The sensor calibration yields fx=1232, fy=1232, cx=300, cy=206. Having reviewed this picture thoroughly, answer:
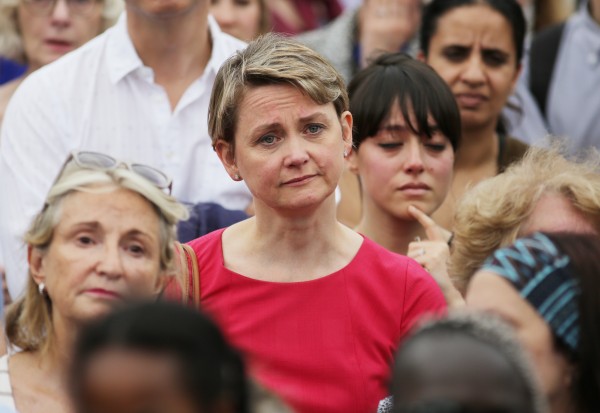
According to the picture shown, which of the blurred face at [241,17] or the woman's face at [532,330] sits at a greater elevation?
the blurred face at [241,17]

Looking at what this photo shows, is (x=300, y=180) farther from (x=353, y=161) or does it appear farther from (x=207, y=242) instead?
(x=353, y=161)

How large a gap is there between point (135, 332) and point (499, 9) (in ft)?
13.1

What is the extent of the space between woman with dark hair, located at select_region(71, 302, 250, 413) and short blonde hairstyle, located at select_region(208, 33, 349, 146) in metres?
1.77

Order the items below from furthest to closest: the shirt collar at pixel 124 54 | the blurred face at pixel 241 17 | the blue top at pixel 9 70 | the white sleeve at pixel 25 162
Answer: the blurred face at pixel 241 17 → the blue top at pixel 9 70 → the shirt collar at pixel 124 54 → the white sleeve at pixel 25 162

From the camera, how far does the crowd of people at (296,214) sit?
2016mm

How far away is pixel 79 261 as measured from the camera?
11.2ft

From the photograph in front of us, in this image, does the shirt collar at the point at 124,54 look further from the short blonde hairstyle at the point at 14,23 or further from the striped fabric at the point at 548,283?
the striped fabric at the point at 548,283

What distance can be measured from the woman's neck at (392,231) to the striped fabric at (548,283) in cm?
210

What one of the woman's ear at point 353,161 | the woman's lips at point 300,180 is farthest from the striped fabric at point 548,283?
the woman's ear at point 353,161

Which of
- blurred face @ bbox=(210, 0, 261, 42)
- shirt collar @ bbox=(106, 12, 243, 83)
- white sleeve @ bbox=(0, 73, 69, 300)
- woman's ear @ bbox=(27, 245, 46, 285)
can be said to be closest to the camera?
woman's ear @ bbox=(27, 245, 46, 285)

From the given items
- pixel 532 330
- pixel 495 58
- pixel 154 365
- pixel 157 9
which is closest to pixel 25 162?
pixel 157 9

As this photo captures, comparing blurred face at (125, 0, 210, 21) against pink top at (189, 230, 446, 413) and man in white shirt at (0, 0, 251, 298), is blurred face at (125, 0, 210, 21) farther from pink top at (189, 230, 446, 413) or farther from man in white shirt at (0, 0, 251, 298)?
pink top at (189, 230, 446, 413)

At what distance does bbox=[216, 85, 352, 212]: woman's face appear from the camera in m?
3.59

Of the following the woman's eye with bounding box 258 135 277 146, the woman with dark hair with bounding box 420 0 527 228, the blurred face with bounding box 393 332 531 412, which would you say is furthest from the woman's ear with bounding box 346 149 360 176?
the blurred face with bounding box 393 332 531 412
